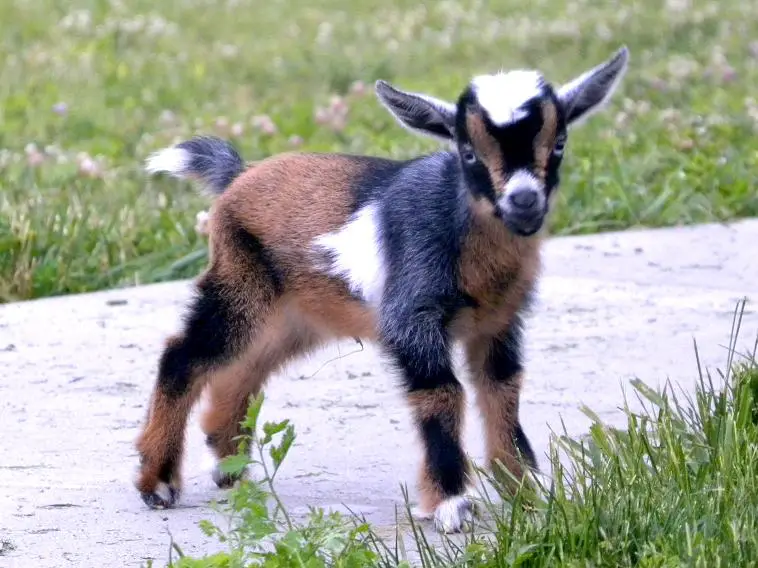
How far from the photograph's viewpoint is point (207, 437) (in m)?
5.39

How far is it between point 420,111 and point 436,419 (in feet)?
3.06

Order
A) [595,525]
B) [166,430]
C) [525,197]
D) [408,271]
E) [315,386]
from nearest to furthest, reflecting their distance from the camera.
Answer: [595,525] → [525,197] → [408,271] → [166,430] → [315,386]

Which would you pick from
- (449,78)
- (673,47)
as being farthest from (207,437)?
(673,47)

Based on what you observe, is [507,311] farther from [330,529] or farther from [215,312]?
[330,529]

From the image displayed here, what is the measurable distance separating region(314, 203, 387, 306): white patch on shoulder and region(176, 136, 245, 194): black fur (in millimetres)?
682

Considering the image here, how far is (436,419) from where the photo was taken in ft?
15.1

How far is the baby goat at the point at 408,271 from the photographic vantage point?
4559 millimetres

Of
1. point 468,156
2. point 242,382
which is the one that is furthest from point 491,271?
point 242,382

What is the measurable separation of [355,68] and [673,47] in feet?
10.1

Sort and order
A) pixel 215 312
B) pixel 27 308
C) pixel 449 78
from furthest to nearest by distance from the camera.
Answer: pixel 449 78 → pixel 27 308 → pixel 215 312

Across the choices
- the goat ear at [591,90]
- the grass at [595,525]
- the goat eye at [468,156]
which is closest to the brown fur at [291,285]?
the goat eye at [468,156]

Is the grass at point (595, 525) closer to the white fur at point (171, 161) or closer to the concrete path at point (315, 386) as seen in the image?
the concrete path at point (315, 386)

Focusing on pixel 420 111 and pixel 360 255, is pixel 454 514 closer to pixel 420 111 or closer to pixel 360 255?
pixel 360 255

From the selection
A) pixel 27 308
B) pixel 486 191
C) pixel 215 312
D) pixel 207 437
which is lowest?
pixel 27 308
